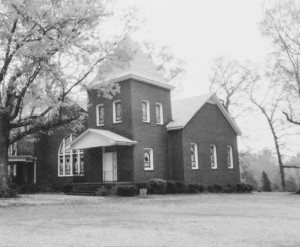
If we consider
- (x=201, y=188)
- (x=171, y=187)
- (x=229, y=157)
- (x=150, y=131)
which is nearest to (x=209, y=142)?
(x=229, y=157)

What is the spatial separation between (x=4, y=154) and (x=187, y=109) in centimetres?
1348

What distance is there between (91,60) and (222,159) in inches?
577

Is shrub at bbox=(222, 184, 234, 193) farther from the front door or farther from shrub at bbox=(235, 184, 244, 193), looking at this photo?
the front door

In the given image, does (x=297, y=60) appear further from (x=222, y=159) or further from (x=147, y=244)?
(x=147, y=244)

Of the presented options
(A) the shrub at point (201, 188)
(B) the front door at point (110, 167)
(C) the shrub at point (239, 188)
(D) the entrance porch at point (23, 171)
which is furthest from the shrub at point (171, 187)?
(D) the entrance porch at point (23, 171)

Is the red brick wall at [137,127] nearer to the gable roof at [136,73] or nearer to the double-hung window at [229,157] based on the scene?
the gable roof at [136,73]

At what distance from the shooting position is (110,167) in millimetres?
23750

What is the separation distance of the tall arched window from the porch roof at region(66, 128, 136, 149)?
3628 millimetres

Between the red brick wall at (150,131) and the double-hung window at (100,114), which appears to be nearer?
the red brick wall at (150,131)

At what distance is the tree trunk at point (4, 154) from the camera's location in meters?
18.2

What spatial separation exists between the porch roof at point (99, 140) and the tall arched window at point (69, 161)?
3628mm

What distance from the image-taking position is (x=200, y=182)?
2552 cm

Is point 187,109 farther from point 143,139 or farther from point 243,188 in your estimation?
point 243,188

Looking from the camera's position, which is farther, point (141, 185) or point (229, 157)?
point (229, 157)
